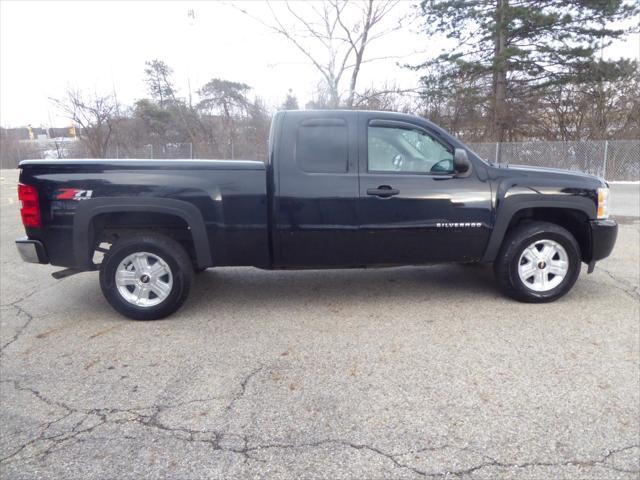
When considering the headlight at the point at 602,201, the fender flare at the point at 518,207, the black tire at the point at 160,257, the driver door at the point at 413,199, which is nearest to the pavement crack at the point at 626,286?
the headlight at the point at 602,201

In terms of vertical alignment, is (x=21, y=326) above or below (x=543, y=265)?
below

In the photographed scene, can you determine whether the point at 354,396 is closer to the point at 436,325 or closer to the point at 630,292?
the point at 436,325

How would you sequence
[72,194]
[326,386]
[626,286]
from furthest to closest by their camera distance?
[626,286]
[72,194]
[326,386]

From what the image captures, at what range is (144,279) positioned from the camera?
4.26 meters

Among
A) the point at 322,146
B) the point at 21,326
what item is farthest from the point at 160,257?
the point at 322,146

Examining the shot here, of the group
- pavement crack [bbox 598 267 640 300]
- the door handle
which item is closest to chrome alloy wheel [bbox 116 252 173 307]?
the door handle

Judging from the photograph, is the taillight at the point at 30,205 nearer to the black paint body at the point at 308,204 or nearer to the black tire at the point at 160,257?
the black paint body at the point at 308,204

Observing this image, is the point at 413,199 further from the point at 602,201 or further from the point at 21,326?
the point at 21,326

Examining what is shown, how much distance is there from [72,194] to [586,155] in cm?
1886

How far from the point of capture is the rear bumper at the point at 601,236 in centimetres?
459

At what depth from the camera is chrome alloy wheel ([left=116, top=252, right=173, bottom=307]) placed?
167 inches

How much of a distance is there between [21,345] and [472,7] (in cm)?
2244

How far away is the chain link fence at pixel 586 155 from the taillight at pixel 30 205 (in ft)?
57.9

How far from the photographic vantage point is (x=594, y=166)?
58.8 feet
